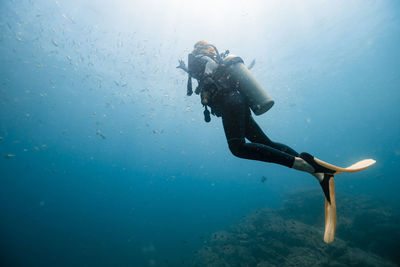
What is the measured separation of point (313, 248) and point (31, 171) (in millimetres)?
140853

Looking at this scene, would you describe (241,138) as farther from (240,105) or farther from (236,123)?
(240,105)

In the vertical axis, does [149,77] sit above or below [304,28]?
below

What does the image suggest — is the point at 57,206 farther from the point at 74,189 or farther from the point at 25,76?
the point at 25,76

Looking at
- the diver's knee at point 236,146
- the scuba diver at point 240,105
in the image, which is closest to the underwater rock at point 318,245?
the scuba diver at point 240,105

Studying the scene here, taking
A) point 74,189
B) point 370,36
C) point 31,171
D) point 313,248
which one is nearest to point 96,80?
point 313,248

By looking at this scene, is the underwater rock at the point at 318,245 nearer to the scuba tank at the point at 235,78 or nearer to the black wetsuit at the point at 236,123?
the black wetsuit at the point at 236,123

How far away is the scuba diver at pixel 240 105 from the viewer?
2.22 metres

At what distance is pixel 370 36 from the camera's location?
29.6 m

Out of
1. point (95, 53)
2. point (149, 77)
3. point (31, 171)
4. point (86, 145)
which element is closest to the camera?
point (95, 53)

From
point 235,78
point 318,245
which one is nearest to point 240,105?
point 235,78

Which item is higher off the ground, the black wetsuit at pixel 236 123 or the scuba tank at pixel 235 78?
the scuba tank at pixel 235 78

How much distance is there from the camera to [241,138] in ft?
7.93

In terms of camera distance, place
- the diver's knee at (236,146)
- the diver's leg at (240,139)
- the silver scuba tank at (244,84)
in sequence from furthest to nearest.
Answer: the silver scuba tank at (244,84)
the diver's knee at (236,146)
the diver's leg at (240,139)

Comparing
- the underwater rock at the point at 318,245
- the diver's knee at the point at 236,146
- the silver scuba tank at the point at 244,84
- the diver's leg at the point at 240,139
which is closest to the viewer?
the diver's leg at the point at 240,139
